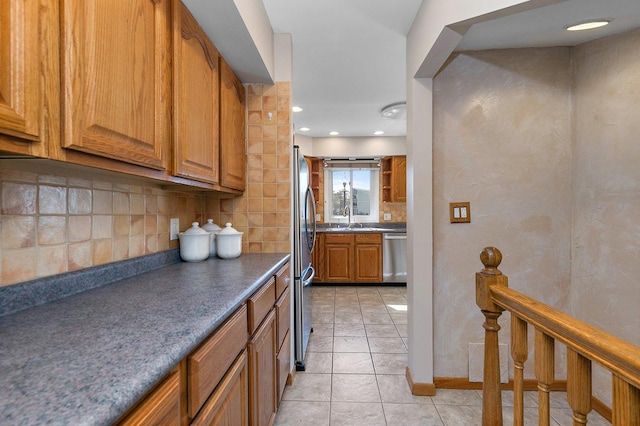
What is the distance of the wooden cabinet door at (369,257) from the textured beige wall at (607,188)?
2783mm

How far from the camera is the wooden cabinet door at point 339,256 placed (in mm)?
4645

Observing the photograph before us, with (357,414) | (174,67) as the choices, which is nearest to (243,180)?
(174,67)

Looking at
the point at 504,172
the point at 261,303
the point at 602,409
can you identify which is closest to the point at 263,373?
the point at 261,303

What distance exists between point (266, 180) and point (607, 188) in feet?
6.81

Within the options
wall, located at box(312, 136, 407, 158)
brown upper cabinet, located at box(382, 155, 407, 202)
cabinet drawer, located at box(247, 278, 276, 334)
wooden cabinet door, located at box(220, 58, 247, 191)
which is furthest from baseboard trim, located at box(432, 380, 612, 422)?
wall, located at box(312, 136, 407, 158)

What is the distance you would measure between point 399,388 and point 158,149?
2.03 meters

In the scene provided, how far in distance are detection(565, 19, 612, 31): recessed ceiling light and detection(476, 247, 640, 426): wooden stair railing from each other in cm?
153

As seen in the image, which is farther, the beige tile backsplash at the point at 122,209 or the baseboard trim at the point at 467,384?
the baseboard trim at the point at 467,384

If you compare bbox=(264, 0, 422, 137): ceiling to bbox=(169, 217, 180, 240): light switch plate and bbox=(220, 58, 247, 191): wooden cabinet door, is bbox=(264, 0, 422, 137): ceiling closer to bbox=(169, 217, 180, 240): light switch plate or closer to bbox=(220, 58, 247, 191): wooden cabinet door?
bbox=(220, 58, 247, 191): wooden cabinet door

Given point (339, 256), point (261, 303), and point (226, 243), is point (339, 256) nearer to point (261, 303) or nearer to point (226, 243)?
point (226, 243)

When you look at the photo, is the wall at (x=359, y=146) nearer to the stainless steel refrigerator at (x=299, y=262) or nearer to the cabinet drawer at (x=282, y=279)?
the stainless steel refrigerator at (x=299, y=262)

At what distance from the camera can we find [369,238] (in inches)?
182

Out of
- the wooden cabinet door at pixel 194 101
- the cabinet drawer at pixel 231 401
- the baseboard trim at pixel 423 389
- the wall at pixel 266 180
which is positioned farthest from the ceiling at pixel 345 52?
the baseboard trim at pixel 423 389

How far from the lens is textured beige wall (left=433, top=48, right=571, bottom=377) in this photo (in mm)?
1940
